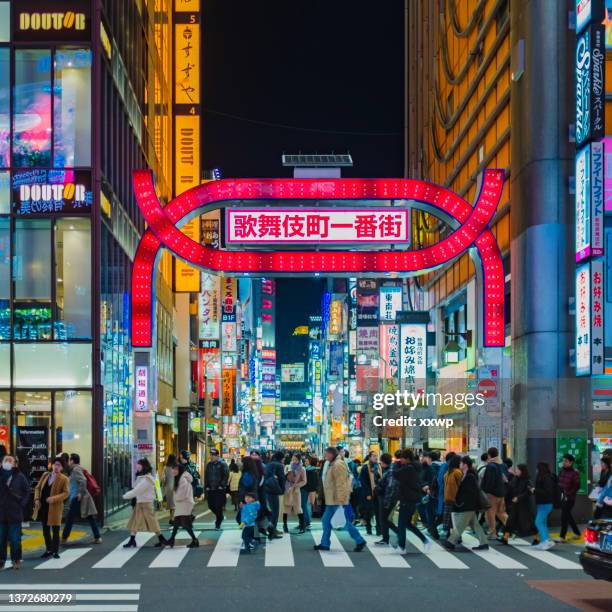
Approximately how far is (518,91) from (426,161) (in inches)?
1074

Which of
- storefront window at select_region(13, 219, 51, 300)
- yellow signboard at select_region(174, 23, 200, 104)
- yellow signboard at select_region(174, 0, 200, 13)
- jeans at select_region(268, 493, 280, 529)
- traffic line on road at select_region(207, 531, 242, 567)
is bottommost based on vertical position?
traffic line on road at select_region(207, 531, 242, 567)

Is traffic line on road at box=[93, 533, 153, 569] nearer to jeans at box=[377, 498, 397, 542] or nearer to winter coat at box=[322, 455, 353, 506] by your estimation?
winter coat at box=[322, 455, 353, 506]

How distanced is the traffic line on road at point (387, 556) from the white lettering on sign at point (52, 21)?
14.8 meters

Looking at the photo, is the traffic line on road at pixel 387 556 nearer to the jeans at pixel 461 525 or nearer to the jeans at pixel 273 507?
the jeans at pixel 461 525

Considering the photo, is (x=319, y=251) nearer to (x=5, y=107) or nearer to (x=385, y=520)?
(x=385, y=520)

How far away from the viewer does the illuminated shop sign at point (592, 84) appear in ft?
85.0

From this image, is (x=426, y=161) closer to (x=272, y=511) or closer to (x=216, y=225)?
(x=216, y=225)

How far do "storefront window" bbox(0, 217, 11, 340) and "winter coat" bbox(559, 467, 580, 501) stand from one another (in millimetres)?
13527

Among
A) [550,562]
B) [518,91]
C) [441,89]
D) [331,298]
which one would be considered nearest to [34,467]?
[550,562]

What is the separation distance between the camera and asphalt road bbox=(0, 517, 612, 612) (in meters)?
13.6

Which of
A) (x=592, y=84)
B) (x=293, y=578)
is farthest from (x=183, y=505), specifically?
(x=592, y=84)

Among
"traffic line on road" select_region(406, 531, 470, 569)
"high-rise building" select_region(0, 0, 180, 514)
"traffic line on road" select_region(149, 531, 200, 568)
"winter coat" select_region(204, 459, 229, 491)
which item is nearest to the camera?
"traffic line on road" select_region(406, 531, 470, 569)

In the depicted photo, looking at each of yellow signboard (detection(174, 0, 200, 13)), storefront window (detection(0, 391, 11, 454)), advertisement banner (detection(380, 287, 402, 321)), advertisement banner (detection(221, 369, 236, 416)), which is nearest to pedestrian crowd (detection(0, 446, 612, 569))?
storefront window (detection(0, 391, 11, 454))

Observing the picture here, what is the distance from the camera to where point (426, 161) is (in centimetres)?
5712
